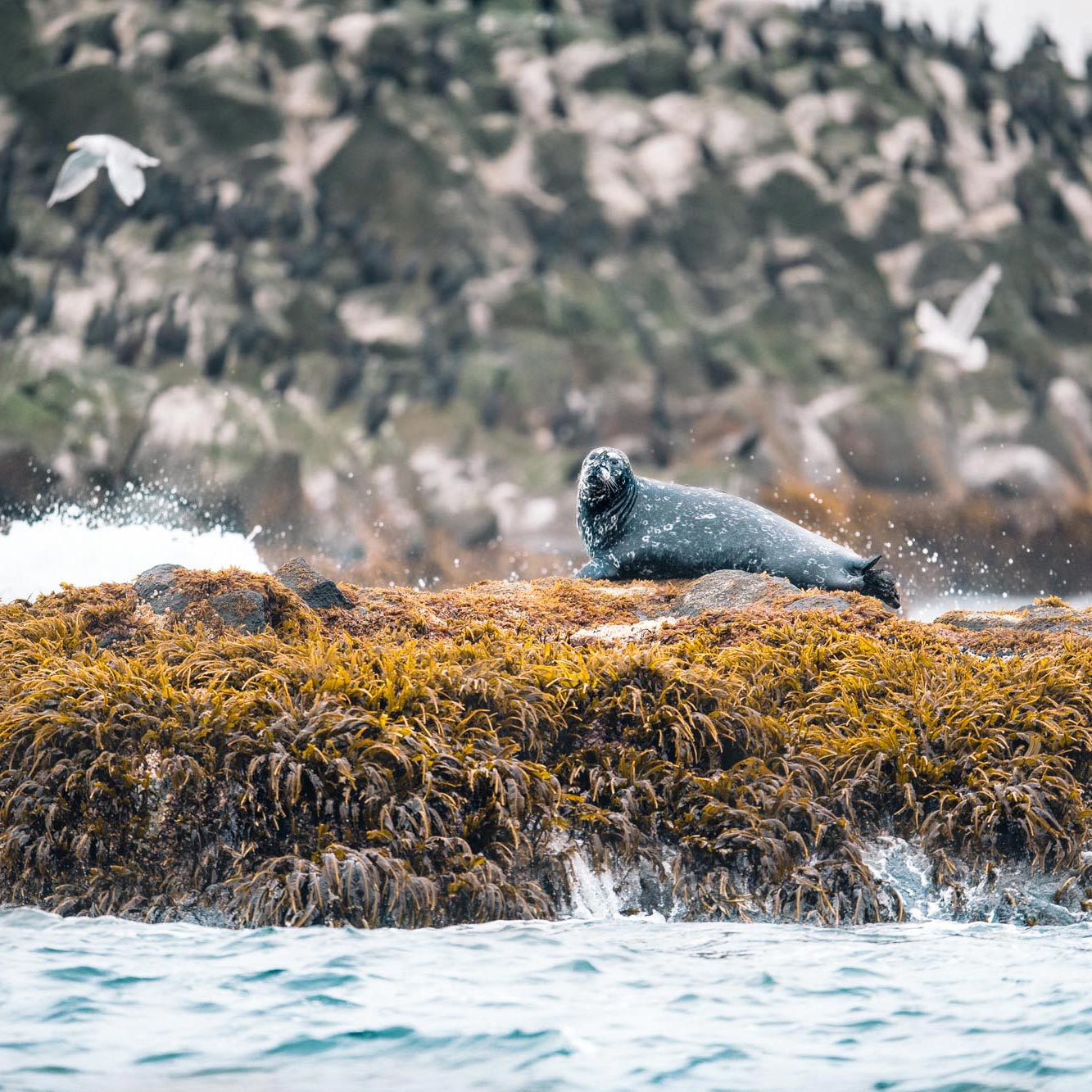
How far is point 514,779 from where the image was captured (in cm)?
523

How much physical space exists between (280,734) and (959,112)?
2532 centimetres

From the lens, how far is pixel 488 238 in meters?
23.8

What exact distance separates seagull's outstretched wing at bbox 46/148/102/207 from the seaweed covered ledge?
1655 centimetres

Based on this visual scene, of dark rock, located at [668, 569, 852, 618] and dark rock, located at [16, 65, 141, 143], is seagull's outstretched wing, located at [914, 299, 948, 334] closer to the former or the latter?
dark rock, located at [668, 569, 852, 618]

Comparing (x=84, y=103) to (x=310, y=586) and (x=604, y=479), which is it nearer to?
(x=604, y=479)

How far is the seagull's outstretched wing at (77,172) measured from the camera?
68.1 feet

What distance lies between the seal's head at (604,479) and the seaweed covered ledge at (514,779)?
3.34 metres

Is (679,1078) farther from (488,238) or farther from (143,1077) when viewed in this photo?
(488,238)

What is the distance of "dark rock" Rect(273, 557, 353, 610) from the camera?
732 cm

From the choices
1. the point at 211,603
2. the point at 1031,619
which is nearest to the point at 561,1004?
the point at 211,603

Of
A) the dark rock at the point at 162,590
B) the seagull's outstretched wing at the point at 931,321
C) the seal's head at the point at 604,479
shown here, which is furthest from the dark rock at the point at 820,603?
the seagull's outstretched wing at the point at 931,321

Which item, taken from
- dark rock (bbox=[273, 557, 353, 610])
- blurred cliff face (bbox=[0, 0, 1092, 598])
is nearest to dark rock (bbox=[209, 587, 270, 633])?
dark rock (bbox=[273, 557, 353, 610])

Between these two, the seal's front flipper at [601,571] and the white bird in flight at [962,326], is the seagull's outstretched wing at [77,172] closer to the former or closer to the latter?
the white bird in flight at [962,326]

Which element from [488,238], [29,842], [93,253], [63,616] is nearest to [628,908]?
[29,842]
